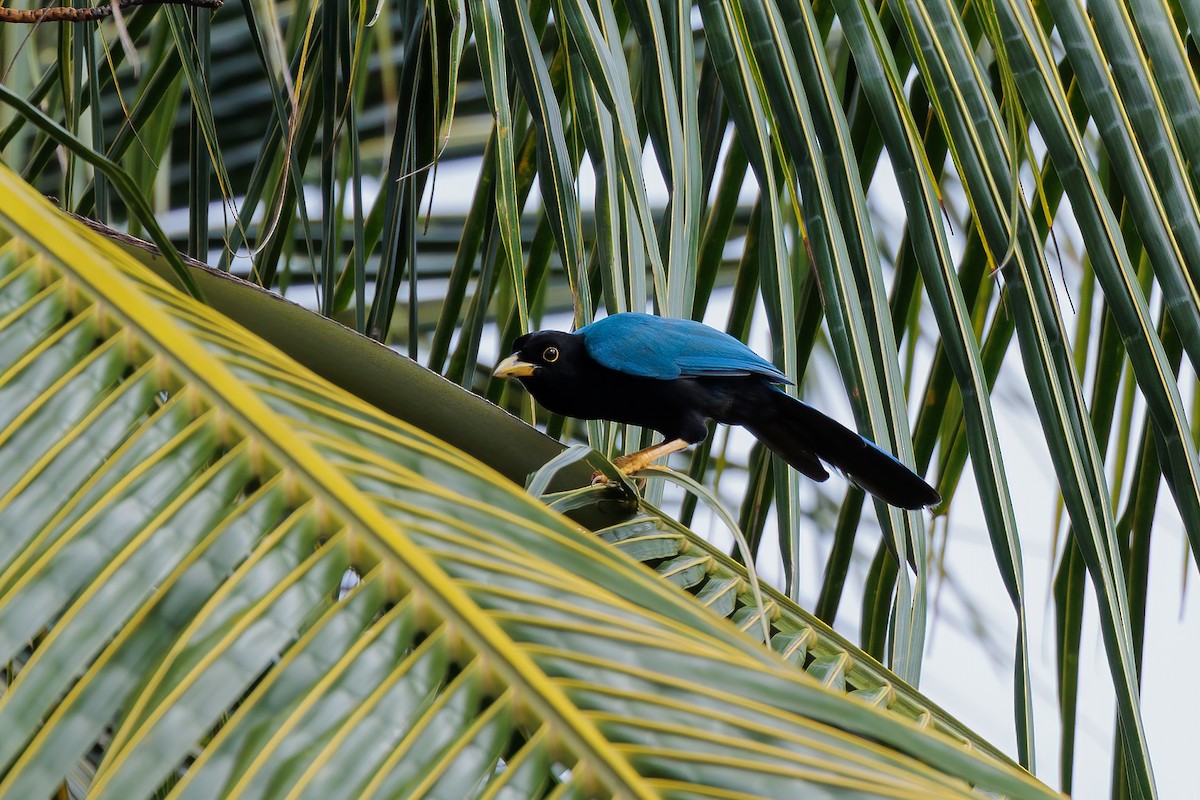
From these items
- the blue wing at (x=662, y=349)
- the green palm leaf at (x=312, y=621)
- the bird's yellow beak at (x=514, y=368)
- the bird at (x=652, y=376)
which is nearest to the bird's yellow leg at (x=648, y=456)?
the bird at (x=652, y=376)

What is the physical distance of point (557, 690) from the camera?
405 millimetres

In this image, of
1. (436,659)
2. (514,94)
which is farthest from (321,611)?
(514,94)

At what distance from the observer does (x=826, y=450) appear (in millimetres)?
1493

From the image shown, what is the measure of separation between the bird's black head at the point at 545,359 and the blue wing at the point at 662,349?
0.08ft

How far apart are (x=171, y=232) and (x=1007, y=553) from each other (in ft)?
6.06

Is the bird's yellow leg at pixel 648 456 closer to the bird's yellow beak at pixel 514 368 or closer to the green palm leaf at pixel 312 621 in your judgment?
the bird's yellow beak at pixel 514 368

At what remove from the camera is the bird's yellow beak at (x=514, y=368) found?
1735 millimetres

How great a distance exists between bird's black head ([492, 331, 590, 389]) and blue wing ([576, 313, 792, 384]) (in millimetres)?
24

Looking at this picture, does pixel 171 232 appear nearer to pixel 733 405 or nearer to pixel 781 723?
pixel 733 405

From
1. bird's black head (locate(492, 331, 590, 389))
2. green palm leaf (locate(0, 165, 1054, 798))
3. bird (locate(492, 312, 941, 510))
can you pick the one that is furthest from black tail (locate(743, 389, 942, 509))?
green palm leaf (locate(0, 165, 1054, 798))

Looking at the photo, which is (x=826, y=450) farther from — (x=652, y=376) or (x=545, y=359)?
(x=545, y=359)

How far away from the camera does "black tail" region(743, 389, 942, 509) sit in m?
1.32

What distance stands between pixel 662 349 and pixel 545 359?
18cm

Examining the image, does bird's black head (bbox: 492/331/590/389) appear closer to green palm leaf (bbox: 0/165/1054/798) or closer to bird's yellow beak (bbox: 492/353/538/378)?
bird's yellow beak (bbox: 492/353/538/378)
